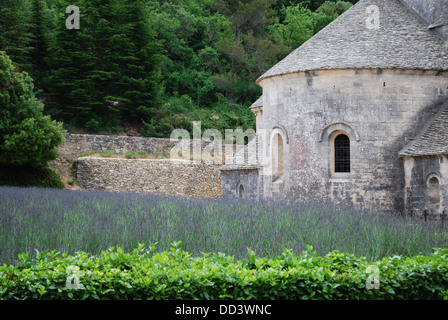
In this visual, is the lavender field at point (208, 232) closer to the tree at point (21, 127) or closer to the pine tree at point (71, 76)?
the tree at point (21, 127)

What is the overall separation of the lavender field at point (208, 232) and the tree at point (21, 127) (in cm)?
1048

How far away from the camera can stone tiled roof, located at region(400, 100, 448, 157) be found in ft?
46.2

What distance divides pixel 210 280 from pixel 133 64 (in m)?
30.5

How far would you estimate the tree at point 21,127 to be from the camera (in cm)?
2177

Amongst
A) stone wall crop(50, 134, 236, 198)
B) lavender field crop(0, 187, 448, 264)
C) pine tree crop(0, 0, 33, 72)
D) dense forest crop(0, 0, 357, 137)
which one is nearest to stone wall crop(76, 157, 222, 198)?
stone wall crop(50, 134, 236, 198)

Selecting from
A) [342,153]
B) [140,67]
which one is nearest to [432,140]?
[342,153]

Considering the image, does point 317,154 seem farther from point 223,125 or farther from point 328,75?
point 223,125

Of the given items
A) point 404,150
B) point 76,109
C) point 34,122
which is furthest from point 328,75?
point 76,109

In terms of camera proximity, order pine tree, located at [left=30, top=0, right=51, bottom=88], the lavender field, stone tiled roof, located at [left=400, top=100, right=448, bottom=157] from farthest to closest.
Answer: pine tree, located at [left=30, top=0, right=51, bottom=88] < stone tiled roof, located at [left=400, top=100, right=448, bottom=157] < the lavender field

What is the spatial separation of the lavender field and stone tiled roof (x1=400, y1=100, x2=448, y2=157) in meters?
3.54
